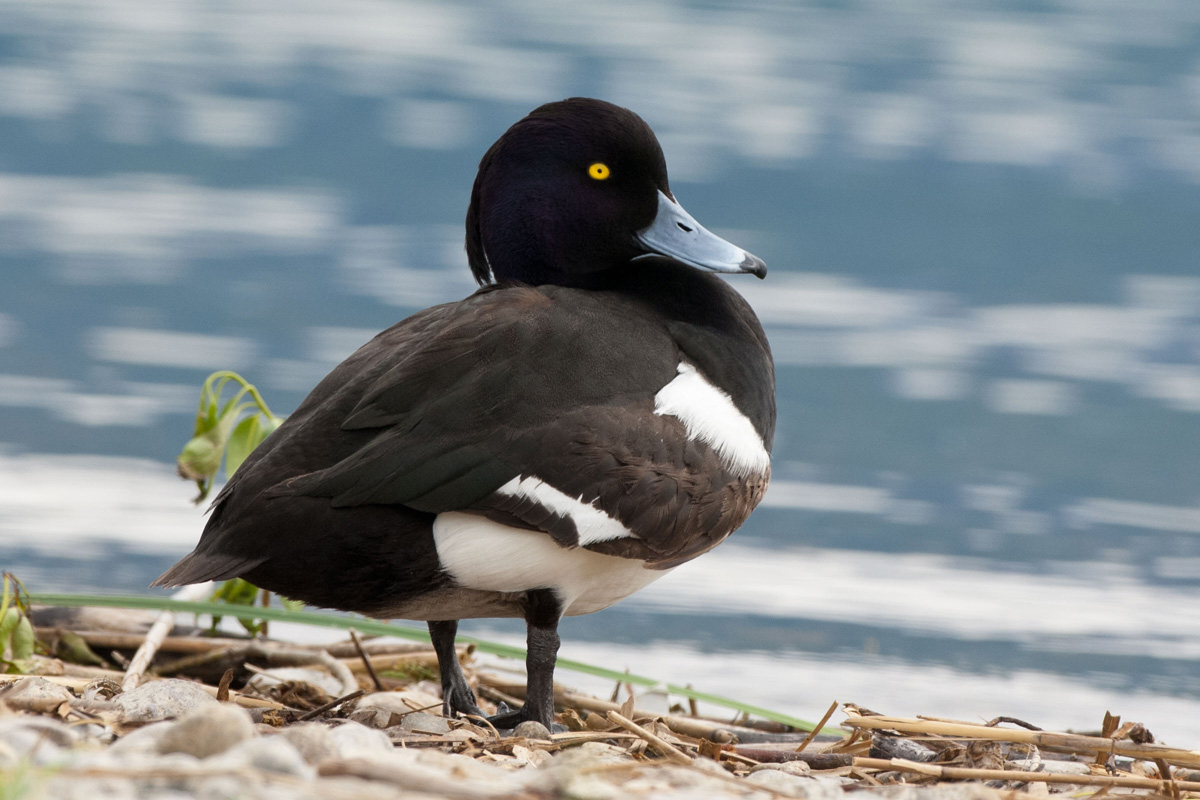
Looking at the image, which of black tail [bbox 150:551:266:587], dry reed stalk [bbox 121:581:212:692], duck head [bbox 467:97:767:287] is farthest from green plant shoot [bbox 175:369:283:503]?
black tail [bbox 150:551:266:587]

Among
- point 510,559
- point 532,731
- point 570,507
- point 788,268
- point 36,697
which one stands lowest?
point 36,697

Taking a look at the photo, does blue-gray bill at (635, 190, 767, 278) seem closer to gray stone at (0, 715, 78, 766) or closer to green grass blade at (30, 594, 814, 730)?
green grass blade at (30, 594, 814, 730)

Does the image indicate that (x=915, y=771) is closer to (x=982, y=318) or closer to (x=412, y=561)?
(x=412, y=561)

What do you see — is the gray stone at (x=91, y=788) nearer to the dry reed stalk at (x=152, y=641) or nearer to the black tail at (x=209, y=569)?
the black tail at (x=209, y=569)

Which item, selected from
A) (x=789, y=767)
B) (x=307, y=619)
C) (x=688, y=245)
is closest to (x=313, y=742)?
(x=789, y=767)

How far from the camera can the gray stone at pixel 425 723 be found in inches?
145

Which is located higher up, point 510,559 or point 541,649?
point 510,559

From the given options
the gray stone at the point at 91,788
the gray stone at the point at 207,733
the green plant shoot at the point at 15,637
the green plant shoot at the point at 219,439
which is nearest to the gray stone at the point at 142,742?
the gray stone at the point at 207,733

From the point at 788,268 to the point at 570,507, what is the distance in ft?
27.4

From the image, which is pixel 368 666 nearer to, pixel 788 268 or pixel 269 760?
pixel 269 760

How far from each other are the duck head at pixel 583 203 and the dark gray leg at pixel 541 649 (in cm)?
90

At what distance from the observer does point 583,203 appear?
4.23 m

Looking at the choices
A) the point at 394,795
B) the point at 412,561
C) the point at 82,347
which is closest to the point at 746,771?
the point at 412,561

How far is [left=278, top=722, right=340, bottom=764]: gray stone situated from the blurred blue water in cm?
365
